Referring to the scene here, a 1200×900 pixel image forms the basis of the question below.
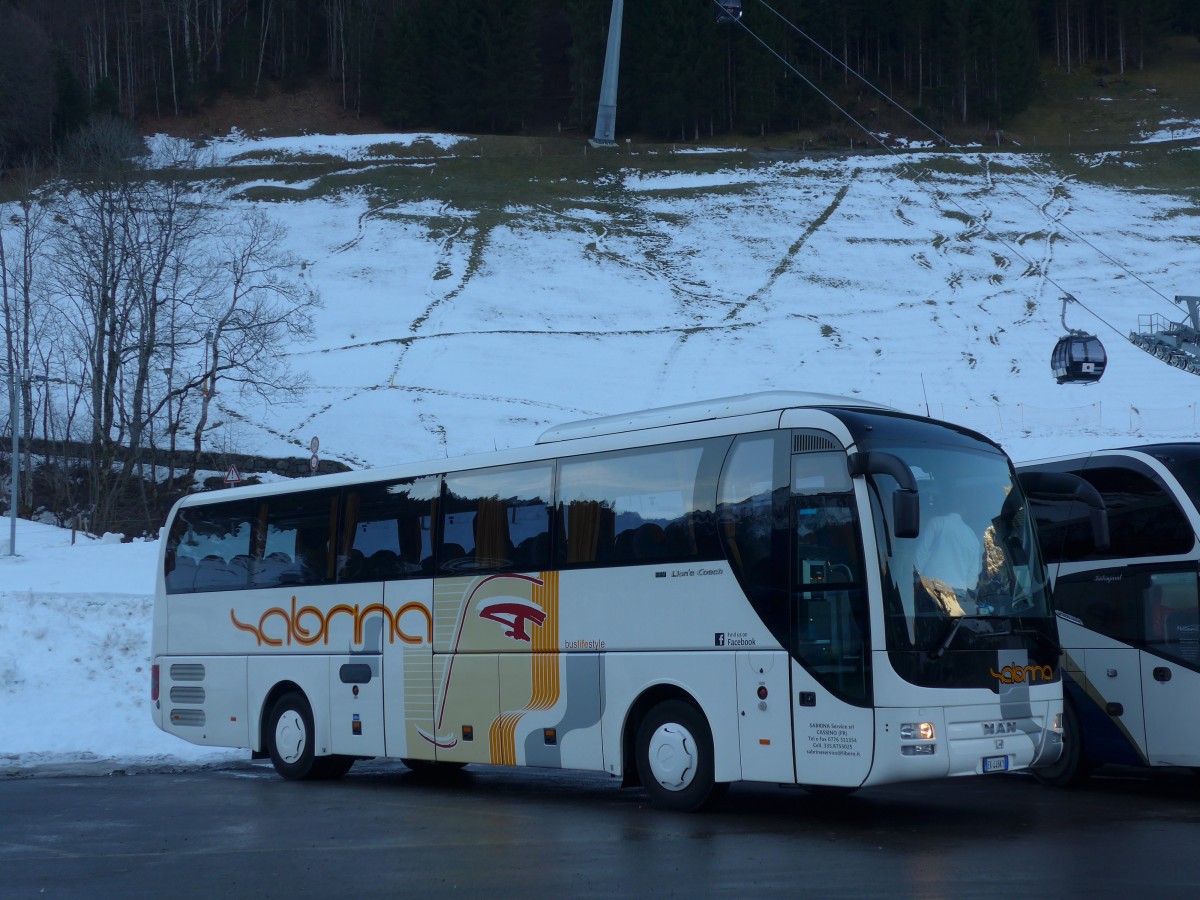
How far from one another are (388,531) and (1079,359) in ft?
109

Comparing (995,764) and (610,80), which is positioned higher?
(610,80)

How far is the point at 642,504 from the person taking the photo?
38.8 ft

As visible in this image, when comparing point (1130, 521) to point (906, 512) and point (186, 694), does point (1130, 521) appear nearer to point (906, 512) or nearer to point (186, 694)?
point (906, 512)

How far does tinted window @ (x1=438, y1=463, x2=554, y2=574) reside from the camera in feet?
42.1

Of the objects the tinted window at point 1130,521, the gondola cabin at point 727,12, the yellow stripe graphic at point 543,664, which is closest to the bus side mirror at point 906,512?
the yellow stripe graphic at point 543,664

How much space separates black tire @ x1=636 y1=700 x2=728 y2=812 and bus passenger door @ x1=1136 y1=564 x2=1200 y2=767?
14.8ft

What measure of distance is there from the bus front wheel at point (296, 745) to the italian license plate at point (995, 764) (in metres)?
8.15

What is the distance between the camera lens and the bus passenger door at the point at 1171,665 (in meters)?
12.2

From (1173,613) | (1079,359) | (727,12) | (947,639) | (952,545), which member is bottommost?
(947,639)

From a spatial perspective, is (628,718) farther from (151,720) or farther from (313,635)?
(151,720)

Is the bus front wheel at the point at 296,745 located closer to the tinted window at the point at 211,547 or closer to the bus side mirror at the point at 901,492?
the tinted window at the point at 211,547

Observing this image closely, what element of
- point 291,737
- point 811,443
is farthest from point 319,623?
point 811,443

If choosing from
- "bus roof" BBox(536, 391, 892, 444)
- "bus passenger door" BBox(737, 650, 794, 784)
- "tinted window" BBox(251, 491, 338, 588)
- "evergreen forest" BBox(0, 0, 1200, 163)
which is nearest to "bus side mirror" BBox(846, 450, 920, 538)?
"bus roof" BBox(536, 391, 892, 444)

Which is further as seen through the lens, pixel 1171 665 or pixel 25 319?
pixel 25 319
